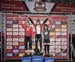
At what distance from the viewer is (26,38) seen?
12.4m

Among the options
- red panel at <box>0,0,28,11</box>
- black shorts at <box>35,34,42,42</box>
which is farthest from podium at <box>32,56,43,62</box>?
red panel at <box>0,0,28,11</box>

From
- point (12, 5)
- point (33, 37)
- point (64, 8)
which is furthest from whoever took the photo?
point (64, 8)

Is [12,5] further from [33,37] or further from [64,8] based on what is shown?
[64,8]

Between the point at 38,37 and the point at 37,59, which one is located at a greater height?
the point at 38,37

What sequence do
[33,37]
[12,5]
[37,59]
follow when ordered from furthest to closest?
1. [12,5]
2. [33,37]
3. [37,59]

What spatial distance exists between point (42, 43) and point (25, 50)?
2.29ft

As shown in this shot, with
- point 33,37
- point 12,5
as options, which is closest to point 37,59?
point 33,37

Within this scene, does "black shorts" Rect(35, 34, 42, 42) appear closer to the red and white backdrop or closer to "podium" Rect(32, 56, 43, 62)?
the red and white backdrop

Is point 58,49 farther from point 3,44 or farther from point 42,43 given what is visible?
point 3,44

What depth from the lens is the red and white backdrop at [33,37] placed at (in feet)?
40.4

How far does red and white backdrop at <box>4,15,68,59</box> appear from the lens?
12.3 m

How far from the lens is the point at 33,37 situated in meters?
12.4

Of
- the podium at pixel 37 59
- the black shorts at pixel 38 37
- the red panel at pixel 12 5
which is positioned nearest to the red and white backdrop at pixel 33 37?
the black shorts at pixel 38 37

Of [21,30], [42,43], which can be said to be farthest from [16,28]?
[42,43]
